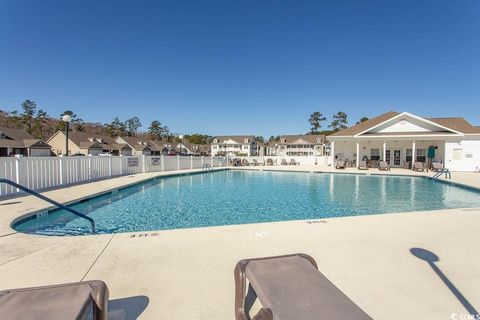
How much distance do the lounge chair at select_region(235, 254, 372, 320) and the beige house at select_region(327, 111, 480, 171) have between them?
75.9 feet

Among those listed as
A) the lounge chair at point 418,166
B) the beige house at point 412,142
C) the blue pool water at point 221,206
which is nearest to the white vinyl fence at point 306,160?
the beige house at point 412,142

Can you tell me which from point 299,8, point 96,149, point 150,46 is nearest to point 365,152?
point 299,8

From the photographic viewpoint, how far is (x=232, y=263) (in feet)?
10.4

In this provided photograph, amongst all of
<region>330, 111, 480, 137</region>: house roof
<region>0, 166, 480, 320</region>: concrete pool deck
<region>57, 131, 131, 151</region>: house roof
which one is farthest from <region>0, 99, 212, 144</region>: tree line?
<region>0, 166, 480, 320</region>: concrete pool deck

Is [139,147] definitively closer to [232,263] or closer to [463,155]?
[463,155]

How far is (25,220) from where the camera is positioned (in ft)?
18.1

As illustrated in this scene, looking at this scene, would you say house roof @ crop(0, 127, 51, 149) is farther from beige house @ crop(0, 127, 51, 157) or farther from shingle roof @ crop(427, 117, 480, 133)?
shingle roof @ crop(427, 117, 480, 133)

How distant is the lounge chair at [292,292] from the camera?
141cm

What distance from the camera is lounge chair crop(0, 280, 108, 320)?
1.39 meters

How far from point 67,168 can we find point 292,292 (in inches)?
456

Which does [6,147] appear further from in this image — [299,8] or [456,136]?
[456,136]

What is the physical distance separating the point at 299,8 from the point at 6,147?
4061 cm

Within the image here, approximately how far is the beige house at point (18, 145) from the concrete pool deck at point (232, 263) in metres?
39.4

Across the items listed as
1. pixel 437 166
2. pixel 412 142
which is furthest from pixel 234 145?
pixel 437 166
